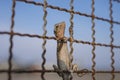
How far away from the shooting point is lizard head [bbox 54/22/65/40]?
2405 millimetres

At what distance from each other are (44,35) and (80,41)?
16.3 inches

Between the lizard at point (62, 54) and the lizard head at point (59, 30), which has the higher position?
the lizard head at point (59, 30)

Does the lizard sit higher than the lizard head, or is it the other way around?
the lizard head

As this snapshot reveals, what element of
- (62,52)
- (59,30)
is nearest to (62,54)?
(62,52)

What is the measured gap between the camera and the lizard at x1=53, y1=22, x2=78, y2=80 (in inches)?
94.4

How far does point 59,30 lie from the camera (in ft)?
Result: 8.16

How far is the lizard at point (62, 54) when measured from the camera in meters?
2.40

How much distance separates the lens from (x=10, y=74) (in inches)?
73.0

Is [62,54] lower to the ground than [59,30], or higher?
lower

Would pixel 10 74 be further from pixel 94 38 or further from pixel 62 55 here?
pixel 94 38

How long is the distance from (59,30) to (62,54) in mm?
225

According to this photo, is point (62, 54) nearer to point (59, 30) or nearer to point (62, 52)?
point (62, 52)

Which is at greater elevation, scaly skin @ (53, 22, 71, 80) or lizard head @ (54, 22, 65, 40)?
lizard head @ (54, 22, 65, 40)

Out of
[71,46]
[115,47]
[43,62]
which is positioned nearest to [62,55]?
[71,46]
